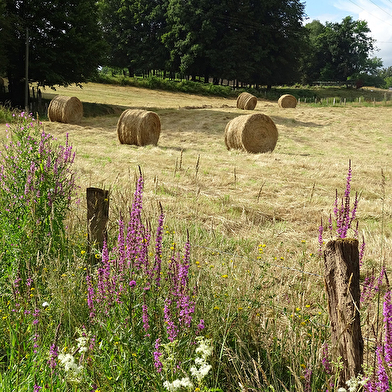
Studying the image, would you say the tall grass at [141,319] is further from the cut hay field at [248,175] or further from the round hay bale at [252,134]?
the round hay bale at [252,134]

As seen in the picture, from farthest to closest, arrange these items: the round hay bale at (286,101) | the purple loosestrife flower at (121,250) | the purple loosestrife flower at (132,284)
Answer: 1. the round hay bale at (286,101)
2. the purple loosestrife flower at (121,250)
3. the purple loosestrife flower at (132,284)

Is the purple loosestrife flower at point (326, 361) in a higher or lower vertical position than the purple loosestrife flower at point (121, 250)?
lower

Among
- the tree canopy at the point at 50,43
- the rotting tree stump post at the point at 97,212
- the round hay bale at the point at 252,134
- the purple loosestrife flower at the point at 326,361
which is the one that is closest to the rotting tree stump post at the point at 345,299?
the purple loosestrife flower at the point at 326,361

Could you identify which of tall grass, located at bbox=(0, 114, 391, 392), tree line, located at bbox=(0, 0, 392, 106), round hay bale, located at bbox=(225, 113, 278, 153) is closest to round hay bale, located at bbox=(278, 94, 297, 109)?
tree line, located at bbox=(0, 0, 392, 106)

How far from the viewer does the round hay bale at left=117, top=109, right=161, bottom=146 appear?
16297 millimetres

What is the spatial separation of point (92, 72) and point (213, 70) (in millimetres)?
29528

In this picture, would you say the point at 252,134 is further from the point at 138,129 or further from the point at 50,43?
the point at 50,43

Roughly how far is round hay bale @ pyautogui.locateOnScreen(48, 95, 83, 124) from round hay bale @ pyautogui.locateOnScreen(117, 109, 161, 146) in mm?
6097

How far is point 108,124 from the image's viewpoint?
22625mm

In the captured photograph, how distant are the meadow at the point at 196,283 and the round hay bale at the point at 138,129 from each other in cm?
97

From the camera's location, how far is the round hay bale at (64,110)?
21891 mm

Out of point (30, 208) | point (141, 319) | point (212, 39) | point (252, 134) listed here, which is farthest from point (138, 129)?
point (212, 39)

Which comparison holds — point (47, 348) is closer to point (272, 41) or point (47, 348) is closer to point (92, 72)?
point (92, 72)

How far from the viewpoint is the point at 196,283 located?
11.3 ft
